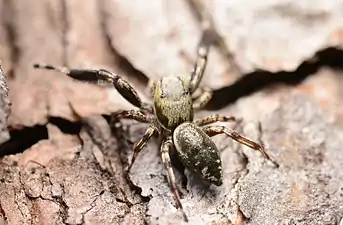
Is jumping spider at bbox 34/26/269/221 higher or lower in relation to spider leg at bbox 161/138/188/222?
higher

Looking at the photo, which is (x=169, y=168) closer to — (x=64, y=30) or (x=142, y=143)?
(x=142, y=143)

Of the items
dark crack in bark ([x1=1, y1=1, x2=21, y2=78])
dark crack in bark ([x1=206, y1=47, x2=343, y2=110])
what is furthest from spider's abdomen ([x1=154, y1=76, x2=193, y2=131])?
dark crack in bark ([x1=1, y1=1, x2=21, y2=78])

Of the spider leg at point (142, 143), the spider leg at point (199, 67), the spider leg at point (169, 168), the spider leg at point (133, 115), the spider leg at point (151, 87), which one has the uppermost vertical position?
the spider leg at point (199, 67)

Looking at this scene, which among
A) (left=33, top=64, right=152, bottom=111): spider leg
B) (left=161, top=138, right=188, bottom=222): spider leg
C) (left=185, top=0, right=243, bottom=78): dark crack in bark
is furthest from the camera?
(left=185, top=0, right=243, bottom=78): dark crack in bark

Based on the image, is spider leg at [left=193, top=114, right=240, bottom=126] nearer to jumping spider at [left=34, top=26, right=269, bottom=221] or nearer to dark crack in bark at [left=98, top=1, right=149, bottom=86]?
jumping spider at [left=34, top=26, right=269, bottom=221]

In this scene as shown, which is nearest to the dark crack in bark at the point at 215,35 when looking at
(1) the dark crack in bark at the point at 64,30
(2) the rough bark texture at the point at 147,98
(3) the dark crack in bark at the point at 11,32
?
(2) the rough bark texture at the point at 147,98

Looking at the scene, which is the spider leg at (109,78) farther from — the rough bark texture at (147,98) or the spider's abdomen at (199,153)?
the spider's abdomen at (199,153)
